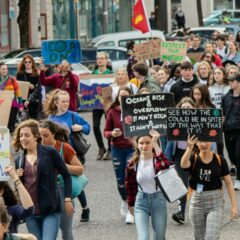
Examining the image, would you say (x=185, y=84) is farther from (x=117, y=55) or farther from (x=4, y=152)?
(x=117, y=55)

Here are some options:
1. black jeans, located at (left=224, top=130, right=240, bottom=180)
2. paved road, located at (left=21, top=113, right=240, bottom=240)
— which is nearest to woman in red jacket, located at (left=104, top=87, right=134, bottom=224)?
paved road, located at (left=21, top=113, right=240, bottom=240)

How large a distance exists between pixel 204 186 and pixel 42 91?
865 centimetres

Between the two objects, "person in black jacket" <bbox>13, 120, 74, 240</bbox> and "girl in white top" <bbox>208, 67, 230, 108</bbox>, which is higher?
"girl in white top" <bbox>208, 67, 230, 108</bbox>

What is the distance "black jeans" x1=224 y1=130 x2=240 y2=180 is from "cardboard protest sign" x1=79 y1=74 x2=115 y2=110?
3.53 m

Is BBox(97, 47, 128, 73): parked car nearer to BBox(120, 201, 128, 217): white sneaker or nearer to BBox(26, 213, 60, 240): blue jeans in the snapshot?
BBox(120, 201, 128, 217): white sneaker

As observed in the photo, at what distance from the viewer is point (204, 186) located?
28.4ft

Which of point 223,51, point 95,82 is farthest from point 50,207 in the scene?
point 223,51

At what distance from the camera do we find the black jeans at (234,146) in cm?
1291

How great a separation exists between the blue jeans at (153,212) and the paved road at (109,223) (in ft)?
5.72

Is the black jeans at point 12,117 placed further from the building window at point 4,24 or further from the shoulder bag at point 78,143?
the building window at point 4,24

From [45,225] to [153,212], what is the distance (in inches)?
42.0

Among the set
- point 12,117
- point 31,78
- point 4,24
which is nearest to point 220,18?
point 4,24

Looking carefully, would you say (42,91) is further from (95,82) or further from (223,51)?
(223,51)

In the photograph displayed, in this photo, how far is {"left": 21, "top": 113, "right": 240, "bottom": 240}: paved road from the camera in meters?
10.5
